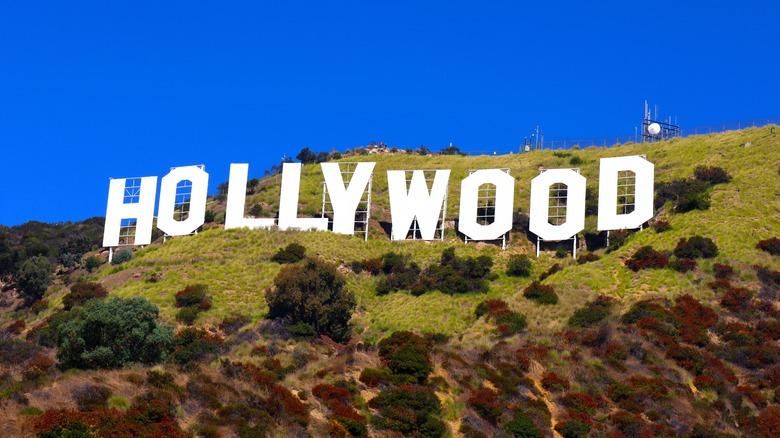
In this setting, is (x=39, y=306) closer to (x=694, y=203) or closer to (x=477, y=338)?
(x=477, y=338)

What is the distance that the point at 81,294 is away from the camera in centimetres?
6938

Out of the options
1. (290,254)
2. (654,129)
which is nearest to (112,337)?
(290,254)

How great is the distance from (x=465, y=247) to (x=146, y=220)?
2049cm

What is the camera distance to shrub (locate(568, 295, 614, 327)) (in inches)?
2454

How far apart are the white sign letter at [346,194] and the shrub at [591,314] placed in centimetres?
1899

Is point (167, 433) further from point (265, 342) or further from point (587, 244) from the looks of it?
point (587, 244)

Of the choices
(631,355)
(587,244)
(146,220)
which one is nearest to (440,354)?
(631,355)

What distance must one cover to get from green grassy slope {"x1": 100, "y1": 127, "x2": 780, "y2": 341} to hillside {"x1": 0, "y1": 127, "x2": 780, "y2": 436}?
0.14 meters

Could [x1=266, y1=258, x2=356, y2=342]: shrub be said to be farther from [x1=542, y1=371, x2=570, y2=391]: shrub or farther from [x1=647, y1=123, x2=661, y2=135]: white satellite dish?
[x1=647, y1=123, x2=661, y2=135]: white satellite dish

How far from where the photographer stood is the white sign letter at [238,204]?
78.6 meters

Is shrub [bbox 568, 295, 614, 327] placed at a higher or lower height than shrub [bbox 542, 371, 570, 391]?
higher

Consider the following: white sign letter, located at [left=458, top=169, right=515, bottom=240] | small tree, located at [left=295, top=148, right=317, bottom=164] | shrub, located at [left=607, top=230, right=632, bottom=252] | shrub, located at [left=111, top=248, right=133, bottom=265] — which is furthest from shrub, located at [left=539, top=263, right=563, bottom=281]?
small tree, located at [left=295, top=148, right=317, bottom=164]

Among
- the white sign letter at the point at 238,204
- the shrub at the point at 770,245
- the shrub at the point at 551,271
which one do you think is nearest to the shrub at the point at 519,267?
the shrub at the point at 551,271

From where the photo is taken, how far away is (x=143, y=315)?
53.2 metres
